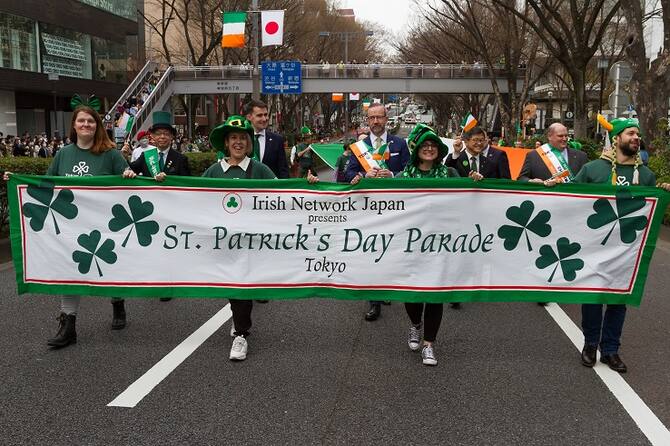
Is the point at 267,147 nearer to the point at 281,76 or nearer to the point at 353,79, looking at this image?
the point at 281,76

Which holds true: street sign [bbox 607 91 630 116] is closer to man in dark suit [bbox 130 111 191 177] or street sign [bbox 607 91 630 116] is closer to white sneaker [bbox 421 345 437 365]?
man in dark suit [bbox 130 111 191 177]

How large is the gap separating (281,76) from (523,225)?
26668 mm

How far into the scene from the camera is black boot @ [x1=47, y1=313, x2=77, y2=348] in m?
4.82

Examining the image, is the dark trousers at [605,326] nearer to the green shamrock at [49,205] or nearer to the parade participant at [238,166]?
the parade participant at [238,166]

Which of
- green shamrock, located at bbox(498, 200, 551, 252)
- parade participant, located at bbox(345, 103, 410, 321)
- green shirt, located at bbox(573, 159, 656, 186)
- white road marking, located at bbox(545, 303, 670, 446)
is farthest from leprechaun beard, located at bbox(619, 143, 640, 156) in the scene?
parade participant, located at bbox(345, 103, 410, 321)

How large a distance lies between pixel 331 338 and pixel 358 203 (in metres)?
1.24

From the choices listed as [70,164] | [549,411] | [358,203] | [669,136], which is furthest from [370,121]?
[669,136]

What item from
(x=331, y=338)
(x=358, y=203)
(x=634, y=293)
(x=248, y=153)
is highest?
(x=248, y=153)

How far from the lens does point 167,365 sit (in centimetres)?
450

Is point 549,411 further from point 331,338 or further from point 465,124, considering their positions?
point 465,124

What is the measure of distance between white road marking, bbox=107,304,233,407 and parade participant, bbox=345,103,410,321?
55.6 inches

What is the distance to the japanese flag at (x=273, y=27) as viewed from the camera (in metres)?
19.4

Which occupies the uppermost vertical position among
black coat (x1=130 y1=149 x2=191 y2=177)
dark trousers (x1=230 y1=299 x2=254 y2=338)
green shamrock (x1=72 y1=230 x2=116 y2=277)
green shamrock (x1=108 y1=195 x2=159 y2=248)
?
black coat (x1=130 y1=149 x2=191 y2=177)

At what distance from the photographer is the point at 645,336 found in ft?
17.4
